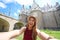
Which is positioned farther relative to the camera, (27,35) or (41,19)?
(41,19)

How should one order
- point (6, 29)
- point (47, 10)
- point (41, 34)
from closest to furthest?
point (41, 34)
point (6, 29)
point (47, 10)

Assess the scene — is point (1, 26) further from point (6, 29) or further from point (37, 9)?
point (37, 9)

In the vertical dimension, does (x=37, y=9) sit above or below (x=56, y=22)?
above

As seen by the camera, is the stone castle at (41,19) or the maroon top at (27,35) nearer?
the maroon top at (27,35)

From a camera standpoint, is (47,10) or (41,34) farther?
(47,10)

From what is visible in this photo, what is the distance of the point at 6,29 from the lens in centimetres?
855

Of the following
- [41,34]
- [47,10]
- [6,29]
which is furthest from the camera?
[47,10]

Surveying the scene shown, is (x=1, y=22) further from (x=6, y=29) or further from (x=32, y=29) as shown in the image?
(x=32, y=29)

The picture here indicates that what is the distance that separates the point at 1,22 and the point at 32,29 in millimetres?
8178

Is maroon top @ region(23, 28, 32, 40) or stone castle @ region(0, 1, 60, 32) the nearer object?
maroon top @ region(23, 28, 32, 40)

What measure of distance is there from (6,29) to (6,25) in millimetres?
255

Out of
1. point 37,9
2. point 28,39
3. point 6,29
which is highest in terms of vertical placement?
point 37,9

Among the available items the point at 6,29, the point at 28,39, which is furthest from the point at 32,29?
the point at 6,29

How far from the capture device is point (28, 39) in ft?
2.54
